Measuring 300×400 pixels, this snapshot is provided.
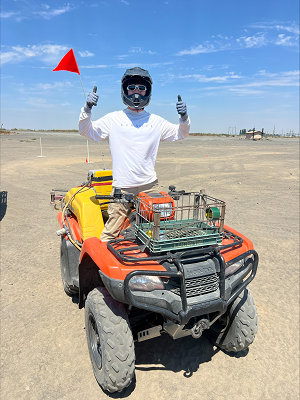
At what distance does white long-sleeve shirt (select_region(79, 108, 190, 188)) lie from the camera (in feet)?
11.5

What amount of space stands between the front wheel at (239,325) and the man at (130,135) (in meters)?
1.48

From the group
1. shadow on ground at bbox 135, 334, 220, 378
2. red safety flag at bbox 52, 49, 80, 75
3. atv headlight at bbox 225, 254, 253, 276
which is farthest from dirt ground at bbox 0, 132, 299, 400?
red safety flag at bbox 52, 49, 80, 75

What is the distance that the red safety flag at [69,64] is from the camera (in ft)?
14.6

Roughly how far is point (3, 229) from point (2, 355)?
419 centimetres

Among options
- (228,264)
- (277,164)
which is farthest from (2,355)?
(277,164)

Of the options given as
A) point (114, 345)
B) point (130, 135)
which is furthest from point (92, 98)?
point (114, 345)

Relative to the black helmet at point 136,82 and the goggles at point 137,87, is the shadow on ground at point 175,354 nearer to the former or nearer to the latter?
the black helmet at point 136,82

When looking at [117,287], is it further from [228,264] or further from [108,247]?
[228,264]

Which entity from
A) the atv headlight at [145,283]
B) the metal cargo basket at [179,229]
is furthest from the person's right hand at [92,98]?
the atv headlight at [145,283]

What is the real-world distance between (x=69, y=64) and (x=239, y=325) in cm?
412

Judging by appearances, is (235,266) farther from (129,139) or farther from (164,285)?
(129,139)

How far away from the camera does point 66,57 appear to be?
4.45 meters

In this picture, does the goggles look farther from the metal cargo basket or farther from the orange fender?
the orange fender

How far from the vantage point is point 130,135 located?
3506 millimetres
